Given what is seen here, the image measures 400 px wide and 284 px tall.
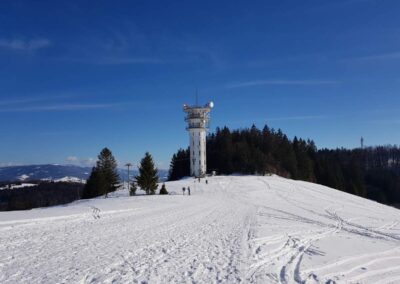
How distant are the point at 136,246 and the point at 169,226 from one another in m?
6.35

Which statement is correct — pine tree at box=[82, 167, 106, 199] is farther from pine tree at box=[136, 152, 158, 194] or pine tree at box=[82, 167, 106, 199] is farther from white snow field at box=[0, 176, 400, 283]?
white snow field at box=[0, 176, 400, 283]

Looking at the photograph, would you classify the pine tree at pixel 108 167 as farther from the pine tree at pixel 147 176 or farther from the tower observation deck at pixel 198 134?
the tower observation deck at pixel 198 134

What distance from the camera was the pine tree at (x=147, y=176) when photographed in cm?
5502

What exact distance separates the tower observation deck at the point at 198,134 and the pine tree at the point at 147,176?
90.4 ft

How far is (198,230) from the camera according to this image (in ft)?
61.1

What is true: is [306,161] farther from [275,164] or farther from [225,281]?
[225,281]

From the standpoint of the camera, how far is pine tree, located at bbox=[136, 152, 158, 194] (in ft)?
181

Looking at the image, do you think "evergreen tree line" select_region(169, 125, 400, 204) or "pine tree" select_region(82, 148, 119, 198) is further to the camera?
"evergreen tree line" select_region(169, 125, 400, 204)

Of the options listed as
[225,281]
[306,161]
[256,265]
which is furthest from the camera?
[306,161]

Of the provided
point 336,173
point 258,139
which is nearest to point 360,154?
point 336,173

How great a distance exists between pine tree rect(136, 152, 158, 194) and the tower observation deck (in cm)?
2757

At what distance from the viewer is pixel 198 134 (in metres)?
83.4

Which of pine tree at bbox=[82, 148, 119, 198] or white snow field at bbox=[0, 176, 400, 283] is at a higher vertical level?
pine tree at bbox=[82, 148, 119, 198]

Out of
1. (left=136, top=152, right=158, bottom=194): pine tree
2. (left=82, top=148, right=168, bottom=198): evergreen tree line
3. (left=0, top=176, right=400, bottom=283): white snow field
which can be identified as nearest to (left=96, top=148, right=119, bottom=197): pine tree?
(left=82, top=148, right=168, bottom=198): evergreen tree line
